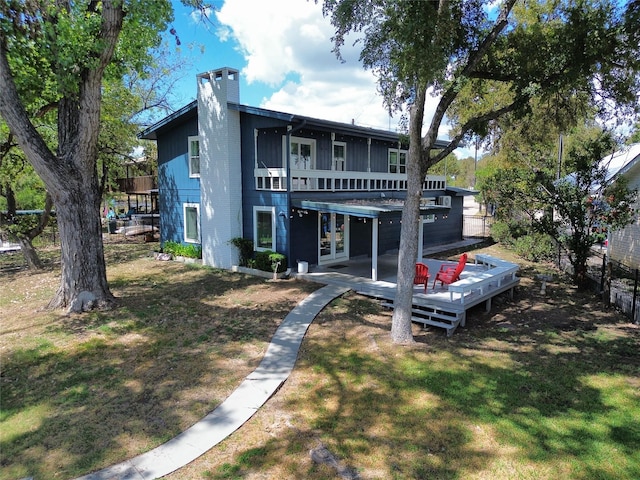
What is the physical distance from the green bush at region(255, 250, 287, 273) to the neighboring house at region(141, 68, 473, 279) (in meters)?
0.32

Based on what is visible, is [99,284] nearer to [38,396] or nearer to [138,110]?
[38,396]

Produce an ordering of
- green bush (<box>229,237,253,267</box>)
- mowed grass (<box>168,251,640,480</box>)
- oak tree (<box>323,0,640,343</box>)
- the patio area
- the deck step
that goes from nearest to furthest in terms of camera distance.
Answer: mowed grass (<box>168,251,640,480</box>), oak tree (<box>323,0,640,343</box>), the deck step, the patio area, green bush (<box>229,237,253,267</box>)

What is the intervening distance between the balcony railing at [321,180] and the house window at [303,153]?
0.84 meters

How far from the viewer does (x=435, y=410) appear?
6258mm

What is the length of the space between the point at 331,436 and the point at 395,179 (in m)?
15.3

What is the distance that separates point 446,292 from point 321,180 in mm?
6530

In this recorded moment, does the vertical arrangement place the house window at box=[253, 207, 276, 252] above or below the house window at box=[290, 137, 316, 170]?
below

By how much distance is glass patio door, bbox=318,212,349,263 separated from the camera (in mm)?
16172

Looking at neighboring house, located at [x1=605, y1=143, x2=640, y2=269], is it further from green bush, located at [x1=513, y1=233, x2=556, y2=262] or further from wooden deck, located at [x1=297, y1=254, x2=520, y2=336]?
wooden deck, located at [x1=297, y1=254, x2=520, y2=336]

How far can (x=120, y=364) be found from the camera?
7.71 metres

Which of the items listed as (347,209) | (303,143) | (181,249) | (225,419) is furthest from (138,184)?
(225,419)

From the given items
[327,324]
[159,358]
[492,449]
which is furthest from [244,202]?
[492,449]

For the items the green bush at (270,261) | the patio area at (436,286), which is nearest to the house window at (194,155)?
the green bush at (270,261)

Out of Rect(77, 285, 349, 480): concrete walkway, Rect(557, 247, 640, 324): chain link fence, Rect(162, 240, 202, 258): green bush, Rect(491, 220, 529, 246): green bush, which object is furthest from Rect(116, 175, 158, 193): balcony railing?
Rect(557, 247, 640, 324): chain link fence
